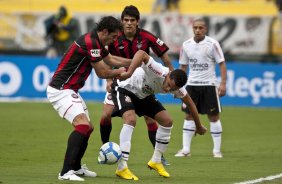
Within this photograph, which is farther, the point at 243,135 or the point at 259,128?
the point at 259,128

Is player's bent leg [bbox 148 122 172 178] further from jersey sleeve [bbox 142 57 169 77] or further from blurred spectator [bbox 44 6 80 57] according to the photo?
blurred spectator [bbox 44 6 80 57]

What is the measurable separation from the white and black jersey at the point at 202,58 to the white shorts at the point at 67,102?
15.0 feet

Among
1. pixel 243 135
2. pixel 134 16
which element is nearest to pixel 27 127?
pixel 243 135

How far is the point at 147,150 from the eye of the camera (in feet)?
49.2

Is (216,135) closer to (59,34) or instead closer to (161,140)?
(161,140)

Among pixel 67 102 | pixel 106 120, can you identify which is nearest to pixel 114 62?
pixel 67 102

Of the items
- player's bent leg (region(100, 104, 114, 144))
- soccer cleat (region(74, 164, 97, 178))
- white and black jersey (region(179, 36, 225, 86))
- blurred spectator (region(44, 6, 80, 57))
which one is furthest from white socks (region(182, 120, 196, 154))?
blurred spectator (region(44, 6, 80, 57))

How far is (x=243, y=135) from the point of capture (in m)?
18.1

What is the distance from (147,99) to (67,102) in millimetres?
1484

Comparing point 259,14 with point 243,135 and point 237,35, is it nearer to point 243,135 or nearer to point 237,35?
point 237,35

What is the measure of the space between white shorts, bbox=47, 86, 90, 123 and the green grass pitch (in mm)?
876

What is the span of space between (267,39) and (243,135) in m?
10.5

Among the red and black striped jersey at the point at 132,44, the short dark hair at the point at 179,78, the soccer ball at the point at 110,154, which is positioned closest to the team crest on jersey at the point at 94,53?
the short dark hair at the point at 179,78

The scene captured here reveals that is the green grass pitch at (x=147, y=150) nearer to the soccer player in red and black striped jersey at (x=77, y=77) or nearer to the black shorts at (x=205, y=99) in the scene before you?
the soccer player in red and black striped jersey at (x=77, y=77)
